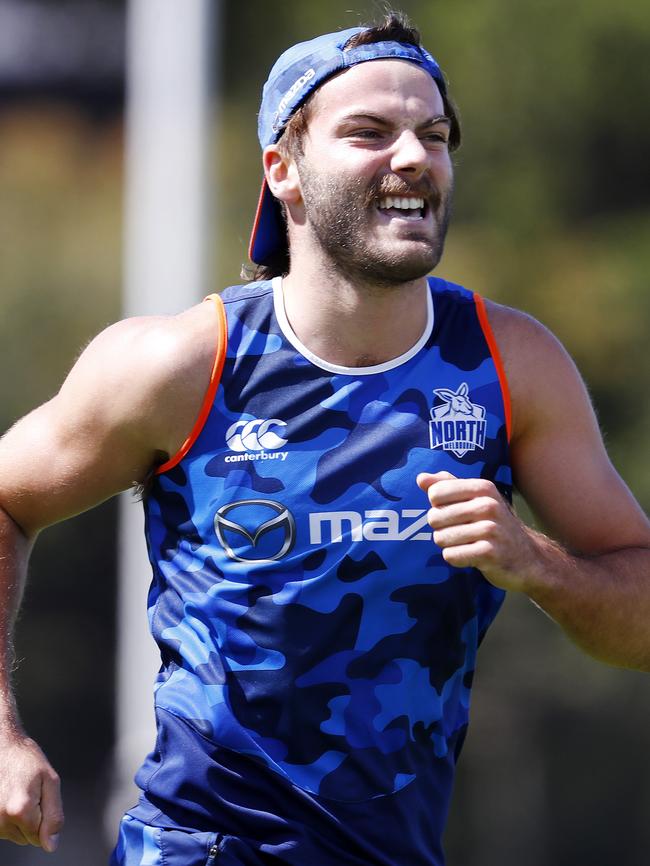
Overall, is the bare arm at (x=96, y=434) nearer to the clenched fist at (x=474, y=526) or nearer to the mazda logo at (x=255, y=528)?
the mazda logo at (x=255, y=528)

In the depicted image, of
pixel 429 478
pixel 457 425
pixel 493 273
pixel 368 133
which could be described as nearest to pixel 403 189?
pixel 368 133

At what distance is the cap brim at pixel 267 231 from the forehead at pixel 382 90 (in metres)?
0.37

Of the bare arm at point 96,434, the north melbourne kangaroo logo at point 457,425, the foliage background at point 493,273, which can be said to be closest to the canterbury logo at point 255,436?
the bare arm at point 96,434

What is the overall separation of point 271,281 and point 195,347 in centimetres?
36

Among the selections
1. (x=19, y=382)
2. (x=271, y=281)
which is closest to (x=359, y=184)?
(x=271, y=281)

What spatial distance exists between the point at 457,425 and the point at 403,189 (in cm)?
59

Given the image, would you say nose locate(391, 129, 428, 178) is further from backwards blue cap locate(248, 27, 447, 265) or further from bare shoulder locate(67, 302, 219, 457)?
bare shoulder locate(67, 302, 219, 457)

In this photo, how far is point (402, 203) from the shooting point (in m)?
3.69

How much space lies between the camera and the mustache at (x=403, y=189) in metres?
3.68

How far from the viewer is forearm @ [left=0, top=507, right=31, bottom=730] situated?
377cm

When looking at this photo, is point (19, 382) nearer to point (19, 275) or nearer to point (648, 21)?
point (19, 275)

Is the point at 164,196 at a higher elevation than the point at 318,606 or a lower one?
higher

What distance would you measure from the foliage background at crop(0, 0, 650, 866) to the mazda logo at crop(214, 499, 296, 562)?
1077 cm

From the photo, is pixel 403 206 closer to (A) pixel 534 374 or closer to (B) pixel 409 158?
(B) pixel 409 158
